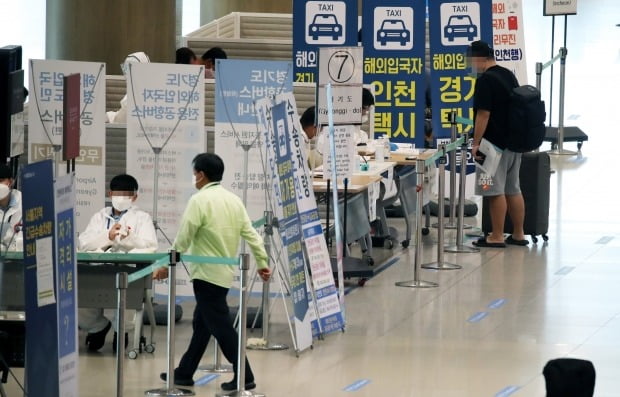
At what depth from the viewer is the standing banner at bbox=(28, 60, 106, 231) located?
32.2 ft

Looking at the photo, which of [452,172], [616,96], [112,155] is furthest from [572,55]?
[112,155]

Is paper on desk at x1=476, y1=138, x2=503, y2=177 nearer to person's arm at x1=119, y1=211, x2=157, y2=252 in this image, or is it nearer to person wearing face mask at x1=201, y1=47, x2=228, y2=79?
person wearing face mask at x1=201, y1=47, x2=228, y2=79

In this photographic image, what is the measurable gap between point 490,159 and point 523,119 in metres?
0.45

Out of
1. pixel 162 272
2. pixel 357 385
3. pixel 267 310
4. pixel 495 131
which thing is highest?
pixel 495 131

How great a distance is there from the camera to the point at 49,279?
22.7 ft

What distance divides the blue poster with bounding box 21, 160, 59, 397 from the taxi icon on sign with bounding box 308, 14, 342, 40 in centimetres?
769

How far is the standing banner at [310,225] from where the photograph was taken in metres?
9.30

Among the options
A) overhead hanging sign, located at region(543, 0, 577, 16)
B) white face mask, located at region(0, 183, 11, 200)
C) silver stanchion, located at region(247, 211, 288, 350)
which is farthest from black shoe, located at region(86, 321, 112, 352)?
overhead hanging sign, located at region(543, 0, 577, 16)

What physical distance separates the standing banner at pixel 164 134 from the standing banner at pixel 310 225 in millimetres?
652

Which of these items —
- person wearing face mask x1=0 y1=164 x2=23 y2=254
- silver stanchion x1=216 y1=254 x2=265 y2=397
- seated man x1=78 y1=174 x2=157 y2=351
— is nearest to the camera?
→ silver stanchion x1=216 y1=254 x2=265 y2=397

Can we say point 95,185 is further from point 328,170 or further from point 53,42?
point 53,42

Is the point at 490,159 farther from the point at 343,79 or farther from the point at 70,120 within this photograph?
the point at 70,120

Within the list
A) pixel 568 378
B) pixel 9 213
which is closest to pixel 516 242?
pixel 9 213

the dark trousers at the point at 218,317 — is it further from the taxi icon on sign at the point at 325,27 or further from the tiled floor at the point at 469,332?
the taxi icon on sign at the point at 325,27
